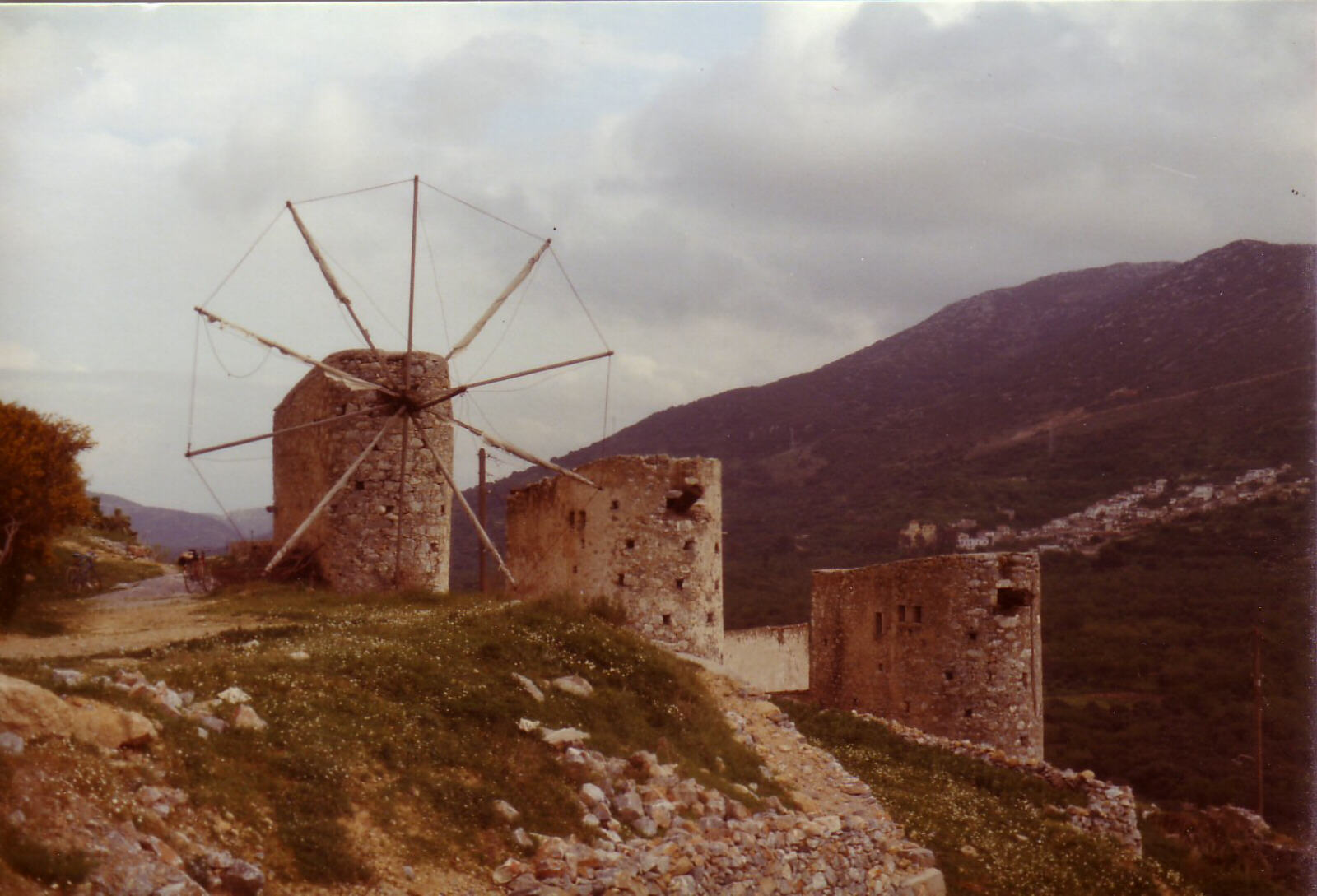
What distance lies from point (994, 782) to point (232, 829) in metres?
12.4

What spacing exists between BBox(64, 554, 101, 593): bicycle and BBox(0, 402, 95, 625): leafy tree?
4.64m

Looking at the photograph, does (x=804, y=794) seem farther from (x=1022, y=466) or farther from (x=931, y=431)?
(x=931, y=431)

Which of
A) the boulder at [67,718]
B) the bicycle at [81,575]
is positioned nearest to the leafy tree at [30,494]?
the bicycle at [81,575]

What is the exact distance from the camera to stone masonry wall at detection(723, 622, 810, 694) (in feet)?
94.8

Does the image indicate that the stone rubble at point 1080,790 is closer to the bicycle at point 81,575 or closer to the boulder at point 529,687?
the boulder at point 529,687

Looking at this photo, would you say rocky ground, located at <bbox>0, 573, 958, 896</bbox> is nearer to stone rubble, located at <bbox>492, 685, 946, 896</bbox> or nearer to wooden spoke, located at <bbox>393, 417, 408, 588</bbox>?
stone rubble, located at <bbox>492, 685, 946, 896</bbox>

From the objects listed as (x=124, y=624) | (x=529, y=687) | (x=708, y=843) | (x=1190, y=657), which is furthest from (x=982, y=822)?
(x=1190, y=657)

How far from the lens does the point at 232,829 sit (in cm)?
859

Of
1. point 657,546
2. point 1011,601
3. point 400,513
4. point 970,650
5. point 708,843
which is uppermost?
point 400,513

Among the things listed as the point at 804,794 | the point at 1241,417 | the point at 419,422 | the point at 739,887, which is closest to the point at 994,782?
the point at 804,794

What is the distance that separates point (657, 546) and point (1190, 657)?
27.6 m

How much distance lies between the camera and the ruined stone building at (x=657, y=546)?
1866cm

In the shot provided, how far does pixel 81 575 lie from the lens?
81.4 feet

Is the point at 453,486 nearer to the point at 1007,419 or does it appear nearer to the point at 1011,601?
the point at 1011,601
